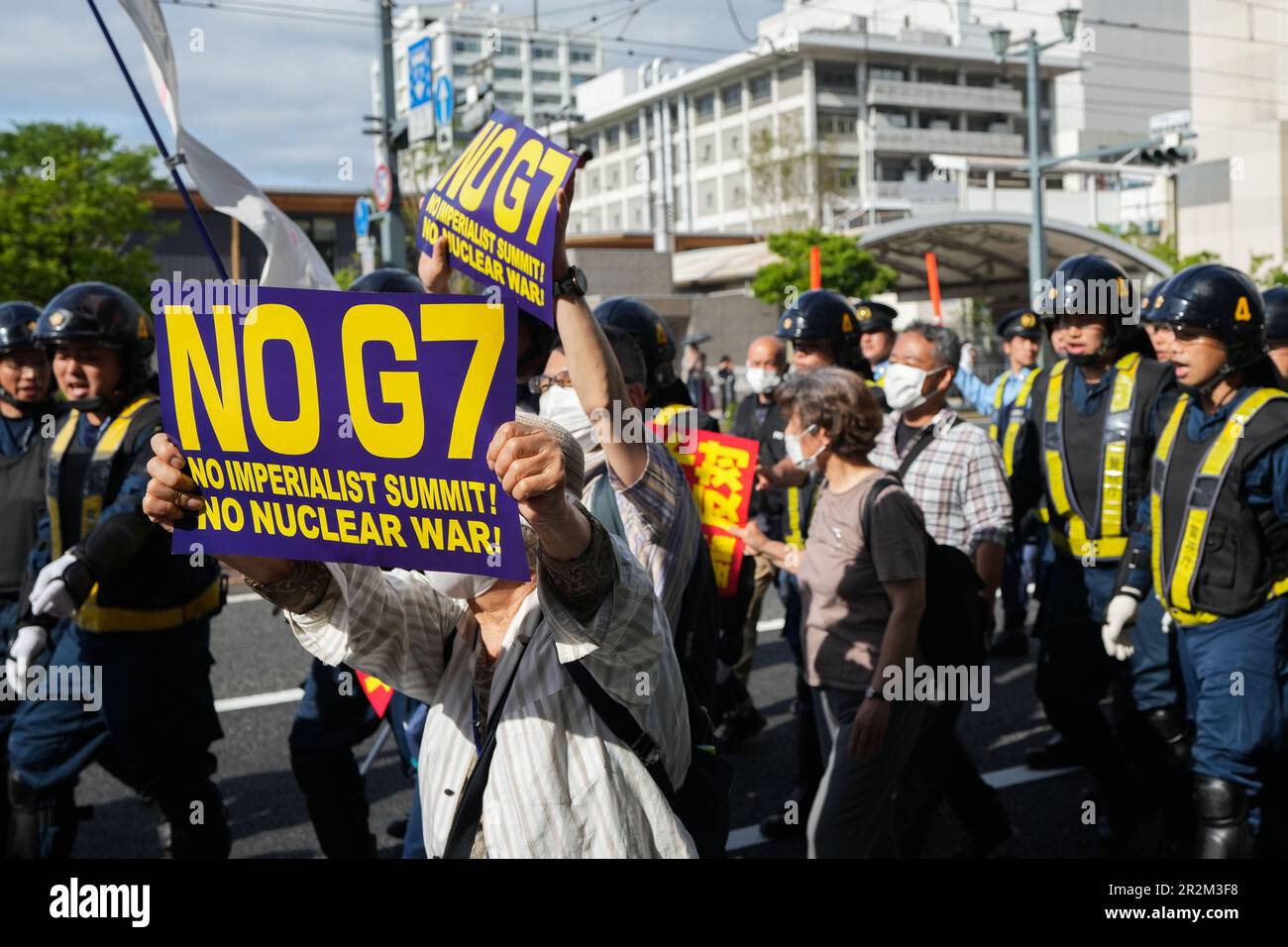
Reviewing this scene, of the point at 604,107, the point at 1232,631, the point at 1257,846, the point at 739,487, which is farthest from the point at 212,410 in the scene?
the point at 604,107

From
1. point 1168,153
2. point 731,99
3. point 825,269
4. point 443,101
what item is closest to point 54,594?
point 443,101

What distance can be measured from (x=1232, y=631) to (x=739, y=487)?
160cm

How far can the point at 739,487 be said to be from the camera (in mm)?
4203

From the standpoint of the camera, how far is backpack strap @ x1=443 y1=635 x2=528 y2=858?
7.10 ft

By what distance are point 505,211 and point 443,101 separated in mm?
11880

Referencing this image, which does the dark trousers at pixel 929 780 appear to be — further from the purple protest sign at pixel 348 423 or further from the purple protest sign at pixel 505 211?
the purple protest sign at pixel 348 423

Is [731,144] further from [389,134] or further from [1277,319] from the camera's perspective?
[1277,319]

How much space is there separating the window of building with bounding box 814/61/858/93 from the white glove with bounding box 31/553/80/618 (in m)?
74.5

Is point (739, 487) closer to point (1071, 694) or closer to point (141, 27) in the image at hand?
point (1071, 694)

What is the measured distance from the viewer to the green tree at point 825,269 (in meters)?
36.8

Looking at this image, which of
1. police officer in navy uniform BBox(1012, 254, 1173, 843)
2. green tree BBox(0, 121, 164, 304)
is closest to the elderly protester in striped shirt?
police officer in navy uniform BBox(1012, 254, 1173, 843)

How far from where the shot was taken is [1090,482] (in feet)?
16.8

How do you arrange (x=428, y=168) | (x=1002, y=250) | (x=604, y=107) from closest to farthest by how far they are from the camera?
1. (x=428, y=168)
2. (x=1002, y=250)
3. (x=604, y=107)

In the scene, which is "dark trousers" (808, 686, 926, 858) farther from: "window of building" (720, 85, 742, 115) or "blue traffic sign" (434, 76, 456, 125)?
"window of building" (720, 85, 742, 115)
